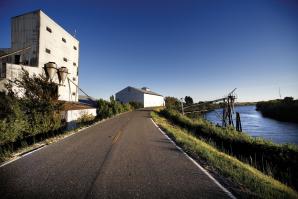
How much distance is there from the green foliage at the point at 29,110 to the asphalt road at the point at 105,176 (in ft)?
13.4

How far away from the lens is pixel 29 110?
13.0 metres

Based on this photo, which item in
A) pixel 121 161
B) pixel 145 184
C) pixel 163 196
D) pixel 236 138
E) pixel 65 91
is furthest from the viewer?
pixel 65 91

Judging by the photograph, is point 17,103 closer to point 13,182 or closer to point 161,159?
point 13,182

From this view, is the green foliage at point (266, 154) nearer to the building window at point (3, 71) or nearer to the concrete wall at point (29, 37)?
the building window at point (3, 71)

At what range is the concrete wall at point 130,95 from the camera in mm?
63731

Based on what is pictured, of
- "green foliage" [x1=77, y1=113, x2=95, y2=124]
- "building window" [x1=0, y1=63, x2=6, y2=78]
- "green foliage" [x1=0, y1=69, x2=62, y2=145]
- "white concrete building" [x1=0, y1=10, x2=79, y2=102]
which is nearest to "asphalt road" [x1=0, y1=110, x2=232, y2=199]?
"green foliage" [x1=0, y1=69, x2=62, y2=145]

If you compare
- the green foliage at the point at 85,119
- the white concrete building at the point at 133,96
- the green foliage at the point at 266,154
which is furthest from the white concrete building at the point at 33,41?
the white concrete building at the point at 133,96

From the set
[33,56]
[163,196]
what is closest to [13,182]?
[163,196]

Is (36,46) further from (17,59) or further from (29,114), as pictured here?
(29,114)

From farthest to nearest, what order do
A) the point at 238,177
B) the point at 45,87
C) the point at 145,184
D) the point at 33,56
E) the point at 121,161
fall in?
the point at 33,56 → the point at 45,87 → the point at 121,161 → the point at 238,177 → the point at 145,184

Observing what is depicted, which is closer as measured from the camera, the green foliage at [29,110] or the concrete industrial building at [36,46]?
the green foliage at [29,110]

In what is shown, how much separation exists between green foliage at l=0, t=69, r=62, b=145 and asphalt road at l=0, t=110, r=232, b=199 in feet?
13.4

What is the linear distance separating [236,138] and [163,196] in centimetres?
1074

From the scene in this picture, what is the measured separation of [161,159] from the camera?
279 inches
